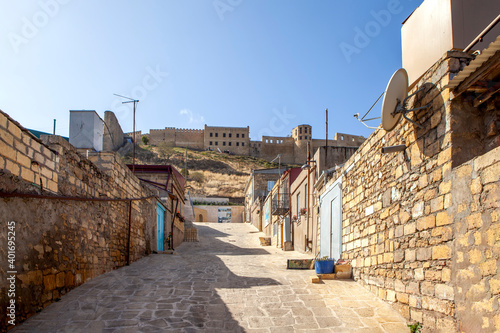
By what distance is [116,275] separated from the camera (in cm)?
905

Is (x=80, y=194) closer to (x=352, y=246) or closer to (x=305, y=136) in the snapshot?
(x=352, y=246)

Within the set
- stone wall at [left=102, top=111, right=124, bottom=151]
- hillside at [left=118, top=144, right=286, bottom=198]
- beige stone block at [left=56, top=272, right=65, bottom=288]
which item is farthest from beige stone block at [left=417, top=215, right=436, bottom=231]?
stone wall at [left=102, top=111, right=124, bottom=151]

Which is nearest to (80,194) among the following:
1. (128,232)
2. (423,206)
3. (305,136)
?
(128,232)

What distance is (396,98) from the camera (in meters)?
5.80

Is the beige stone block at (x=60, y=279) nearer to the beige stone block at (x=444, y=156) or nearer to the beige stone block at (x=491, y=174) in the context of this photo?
the beige stone block at (x=444, y=156)

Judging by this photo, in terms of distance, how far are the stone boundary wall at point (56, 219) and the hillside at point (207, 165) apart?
43862mm

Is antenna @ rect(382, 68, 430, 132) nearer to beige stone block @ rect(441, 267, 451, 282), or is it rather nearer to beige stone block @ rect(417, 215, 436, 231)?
beige stone block @ rect(417, 215, 436, 231)

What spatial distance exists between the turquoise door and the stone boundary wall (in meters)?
4.66

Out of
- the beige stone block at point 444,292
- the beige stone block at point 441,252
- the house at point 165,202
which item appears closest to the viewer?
the beige stone block at point 444,292

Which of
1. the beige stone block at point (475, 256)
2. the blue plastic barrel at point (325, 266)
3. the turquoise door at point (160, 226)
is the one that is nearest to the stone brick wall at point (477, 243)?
the beige stone block at point (475, 256)

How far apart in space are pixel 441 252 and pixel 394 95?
221 centimetres

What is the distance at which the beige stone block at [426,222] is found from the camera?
5251mm

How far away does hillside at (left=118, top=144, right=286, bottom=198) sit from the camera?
2288 inches

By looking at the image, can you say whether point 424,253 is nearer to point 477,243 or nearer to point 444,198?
point 444,198
